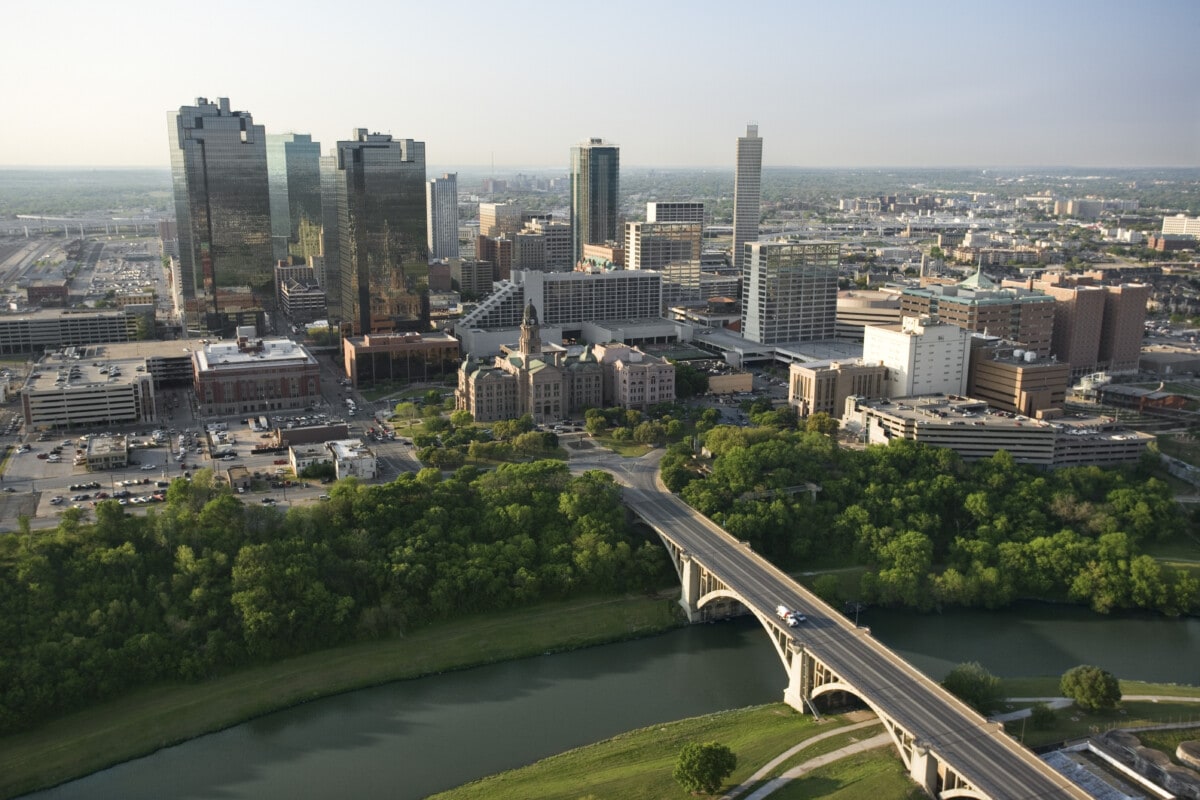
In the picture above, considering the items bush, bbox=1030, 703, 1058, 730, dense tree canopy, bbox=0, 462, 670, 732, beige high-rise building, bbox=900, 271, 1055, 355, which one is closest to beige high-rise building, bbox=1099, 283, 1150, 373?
beige high-rise building, bbox=900, 271, 1055, 355

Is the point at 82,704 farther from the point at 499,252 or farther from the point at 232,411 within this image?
the point at 499,252

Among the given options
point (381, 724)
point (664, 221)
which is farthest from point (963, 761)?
point (664, 221)

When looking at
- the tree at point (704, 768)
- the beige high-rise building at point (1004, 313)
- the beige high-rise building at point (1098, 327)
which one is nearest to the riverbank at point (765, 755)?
the tree at point (704, 768)

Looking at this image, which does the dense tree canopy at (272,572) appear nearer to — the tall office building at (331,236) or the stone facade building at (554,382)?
the stone facade building at (554,382)

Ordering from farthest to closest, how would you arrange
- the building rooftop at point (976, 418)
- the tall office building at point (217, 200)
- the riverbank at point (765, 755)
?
1. the tall office building at point (217, 200)
2. the building rooftop at point (976, 418)
3. the riverbank at point (765, 755)

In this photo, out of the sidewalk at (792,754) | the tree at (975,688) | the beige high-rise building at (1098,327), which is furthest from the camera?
the beige high-rise building at (1098,327)

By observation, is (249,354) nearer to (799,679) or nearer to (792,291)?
(792,291)
